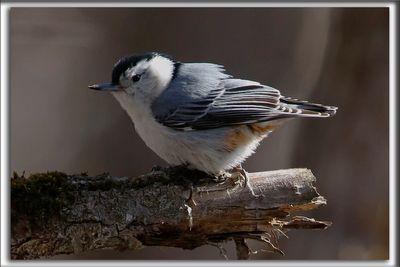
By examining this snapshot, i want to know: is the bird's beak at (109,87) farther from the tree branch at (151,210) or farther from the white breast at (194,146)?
the tree branch at (151,210)

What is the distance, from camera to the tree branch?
2.33m

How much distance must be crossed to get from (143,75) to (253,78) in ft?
4.81

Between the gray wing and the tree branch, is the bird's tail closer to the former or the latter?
the gray wing

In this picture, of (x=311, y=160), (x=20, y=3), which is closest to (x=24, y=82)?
(x=20, y=3)

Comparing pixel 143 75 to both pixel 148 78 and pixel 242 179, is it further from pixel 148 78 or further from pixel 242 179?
pixel 242 179

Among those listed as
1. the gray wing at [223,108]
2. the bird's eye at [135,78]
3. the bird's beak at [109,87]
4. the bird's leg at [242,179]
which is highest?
the bird's eye at [135,78]

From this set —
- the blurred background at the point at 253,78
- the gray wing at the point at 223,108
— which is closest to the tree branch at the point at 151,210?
the gray wing at the point at 223,108

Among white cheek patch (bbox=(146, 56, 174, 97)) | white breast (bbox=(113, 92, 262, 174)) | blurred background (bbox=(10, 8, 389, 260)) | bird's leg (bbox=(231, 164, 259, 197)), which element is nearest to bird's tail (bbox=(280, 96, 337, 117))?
white breast (bbox=(113, 92, 262, 174))

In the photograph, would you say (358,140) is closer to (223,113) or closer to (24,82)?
(223,113)

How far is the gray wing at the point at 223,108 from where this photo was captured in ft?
8.55

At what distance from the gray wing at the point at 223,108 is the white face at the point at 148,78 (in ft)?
0.21

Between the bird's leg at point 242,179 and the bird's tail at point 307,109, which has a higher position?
the bird's tail at point 307,109

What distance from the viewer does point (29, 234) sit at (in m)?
2.32

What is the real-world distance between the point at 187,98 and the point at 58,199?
0.66 metres
